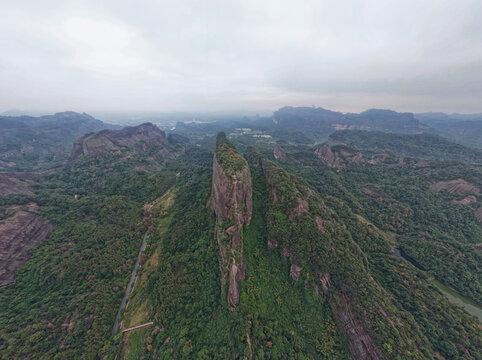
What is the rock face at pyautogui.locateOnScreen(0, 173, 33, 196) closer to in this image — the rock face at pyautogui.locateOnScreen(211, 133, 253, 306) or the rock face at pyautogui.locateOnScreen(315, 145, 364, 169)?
the rock face at pyautogui.locateOnScreen(211, 133, 253, 306)

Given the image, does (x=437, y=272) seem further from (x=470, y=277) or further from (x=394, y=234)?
(x=394, y=234)

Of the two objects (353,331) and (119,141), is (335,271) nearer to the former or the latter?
(353,331)

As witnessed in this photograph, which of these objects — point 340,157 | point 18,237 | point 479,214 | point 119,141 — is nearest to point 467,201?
point 479,214

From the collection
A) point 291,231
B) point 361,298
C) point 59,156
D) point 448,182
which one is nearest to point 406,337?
point 361,298

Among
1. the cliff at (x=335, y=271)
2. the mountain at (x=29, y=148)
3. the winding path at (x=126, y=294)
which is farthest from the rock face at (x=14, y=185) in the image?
the cliff at (x=335, y=271)

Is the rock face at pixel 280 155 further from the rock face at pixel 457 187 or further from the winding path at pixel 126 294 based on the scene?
the winding path at pixel 126 294
